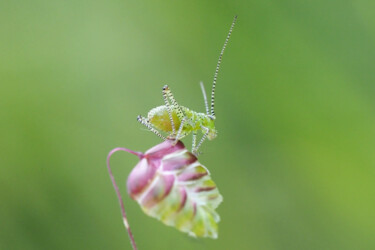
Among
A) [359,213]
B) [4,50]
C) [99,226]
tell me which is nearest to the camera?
[359,213]

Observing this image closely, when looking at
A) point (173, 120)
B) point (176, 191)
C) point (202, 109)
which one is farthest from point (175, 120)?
point (202, 109)

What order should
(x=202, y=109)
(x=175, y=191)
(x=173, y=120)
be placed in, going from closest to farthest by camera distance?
(x=175, y=191) < (x=173, y=120) < (x=202, y=109)

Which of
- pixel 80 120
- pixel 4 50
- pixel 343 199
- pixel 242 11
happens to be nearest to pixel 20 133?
pixel 80 120

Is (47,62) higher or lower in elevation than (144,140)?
higher

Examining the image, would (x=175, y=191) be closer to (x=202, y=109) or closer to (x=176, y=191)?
(x=176, y=191)

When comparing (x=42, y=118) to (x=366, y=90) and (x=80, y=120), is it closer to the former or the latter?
(x=80, y=120)

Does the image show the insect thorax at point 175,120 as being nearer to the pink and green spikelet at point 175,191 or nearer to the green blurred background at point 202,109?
the pink and green spikelet at point 175,191
